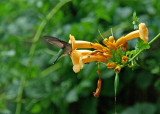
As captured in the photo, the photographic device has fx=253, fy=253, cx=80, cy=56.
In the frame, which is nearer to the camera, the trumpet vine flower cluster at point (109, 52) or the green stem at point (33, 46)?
the trumpet vine flower cluster at point (109, 52)

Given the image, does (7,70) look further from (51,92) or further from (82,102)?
(82,102)

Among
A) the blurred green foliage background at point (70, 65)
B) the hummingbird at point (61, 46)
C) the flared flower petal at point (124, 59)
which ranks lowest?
the flared flower petal at point (124, 59)

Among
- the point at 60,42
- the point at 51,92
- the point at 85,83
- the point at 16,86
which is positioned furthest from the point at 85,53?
the point at 16,86

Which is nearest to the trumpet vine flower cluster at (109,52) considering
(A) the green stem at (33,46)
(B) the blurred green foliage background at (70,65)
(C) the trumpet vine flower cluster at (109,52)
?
(C) the trumpet vine flower cluster at (109,52)

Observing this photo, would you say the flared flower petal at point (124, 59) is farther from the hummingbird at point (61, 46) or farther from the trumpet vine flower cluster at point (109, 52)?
the hummingbird at point (61, 46)

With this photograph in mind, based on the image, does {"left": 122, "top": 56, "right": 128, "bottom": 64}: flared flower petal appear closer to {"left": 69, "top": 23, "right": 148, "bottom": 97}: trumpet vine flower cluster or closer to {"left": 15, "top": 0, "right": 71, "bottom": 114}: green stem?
{"left": 69, "top": 23, "right": 148, "bottom": 97}: trumpet vine flower cluster

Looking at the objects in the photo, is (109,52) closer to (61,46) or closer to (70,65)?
(61,46)

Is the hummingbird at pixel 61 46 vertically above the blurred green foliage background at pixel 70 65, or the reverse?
the blurred green foliage background at pixel 70 65

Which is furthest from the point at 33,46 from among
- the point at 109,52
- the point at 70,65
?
the point at 109,52
